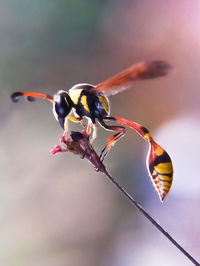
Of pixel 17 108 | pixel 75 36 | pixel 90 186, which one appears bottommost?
pixel 90 186

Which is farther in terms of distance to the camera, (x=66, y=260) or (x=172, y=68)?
(x=66, y=260)

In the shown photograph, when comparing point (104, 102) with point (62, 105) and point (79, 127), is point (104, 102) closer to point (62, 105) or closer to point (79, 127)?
point (62, 105)

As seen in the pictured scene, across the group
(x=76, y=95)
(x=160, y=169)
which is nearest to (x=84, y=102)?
(x=76, y=95)

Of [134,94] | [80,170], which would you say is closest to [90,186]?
[80,170]

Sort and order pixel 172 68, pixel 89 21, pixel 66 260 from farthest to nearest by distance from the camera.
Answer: pixel 89 21, pixel 66 260, pixel 172 68

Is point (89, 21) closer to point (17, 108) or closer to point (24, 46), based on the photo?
point (24, 46)

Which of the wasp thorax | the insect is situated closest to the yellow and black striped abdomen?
the insect

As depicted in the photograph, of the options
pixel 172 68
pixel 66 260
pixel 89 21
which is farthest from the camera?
pixel 89 21

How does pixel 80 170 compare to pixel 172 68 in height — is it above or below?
below
